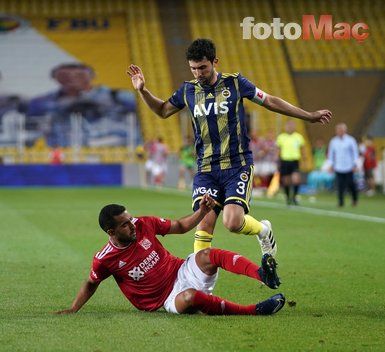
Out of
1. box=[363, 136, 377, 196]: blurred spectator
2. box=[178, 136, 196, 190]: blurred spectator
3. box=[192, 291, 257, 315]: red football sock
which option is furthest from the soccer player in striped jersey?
box=[178, 136, 196, 190]: blurred spectator

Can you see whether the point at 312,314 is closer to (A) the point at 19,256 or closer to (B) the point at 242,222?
(B) the point at 242,222

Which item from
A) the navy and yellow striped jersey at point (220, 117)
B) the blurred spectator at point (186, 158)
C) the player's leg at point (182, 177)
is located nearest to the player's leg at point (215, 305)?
the navy and yellow striped jersey at point (220, 117)

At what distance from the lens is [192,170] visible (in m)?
39.3

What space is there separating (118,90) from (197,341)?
38119 mm

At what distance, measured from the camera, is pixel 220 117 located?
9234mm

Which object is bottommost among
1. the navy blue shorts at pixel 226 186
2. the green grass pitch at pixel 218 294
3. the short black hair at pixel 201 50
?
the green grass pitch at pixel 218 294

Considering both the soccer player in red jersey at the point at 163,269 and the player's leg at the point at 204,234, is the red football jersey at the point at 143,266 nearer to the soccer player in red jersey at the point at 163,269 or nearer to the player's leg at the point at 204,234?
the soccer player in red jersey at the point at 163,269

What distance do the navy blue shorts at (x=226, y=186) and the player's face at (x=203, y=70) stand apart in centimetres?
84

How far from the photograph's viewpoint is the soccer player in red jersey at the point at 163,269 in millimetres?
8031

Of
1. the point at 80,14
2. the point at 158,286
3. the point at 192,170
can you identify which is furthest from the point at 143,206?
the point at 80,14

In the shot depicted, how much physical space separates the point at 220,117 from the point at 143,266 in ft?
5.63

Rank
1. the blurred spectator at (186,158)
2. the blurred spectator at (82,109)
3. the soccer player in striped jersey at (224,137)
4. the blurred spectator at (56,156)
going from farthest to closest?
the blurred spectator at (82,109)
the blurred spectator at (56,156)
the blurred spectator at (186,158)
the soccer player in striped jersey at (224,137)

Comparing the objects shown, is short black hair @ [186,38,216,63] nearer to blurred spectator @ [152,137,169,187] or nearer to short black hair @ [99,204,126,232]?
short black hair @ [99,204,126,232]

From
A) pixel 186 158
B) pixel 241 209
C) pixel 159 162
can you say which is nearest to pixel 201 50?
pixel 241 209
